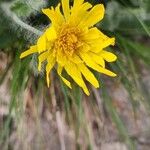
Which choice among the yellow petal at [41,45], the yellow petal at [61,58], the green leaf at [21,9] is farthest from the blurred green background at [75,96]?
the yellow petal at [41,45]

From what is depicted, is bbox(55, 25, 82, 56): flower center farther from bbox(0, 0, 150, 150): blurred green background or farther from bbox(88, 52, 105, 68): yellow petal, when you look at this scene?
bbox(0, 0, 150, 150): blurred green background

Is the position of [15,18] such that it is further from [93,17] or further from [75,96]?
[75,96]

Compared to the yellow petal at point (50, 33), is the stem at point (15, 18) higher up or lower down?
lower down

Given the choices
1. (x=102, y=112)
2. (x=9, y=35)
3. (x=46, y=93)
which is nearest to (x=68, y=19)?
(x=9, y=35)

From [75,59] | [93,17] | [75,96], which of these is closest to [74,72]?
[75,59]

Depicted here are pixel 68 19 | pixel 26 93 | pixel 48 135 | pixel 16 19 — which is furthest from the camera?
pixel 48 135

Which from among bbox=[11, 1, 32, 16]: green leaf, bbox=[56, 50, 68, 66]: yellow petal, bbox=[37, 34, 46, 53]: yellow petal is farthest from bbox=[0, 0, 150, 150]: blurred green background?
bbox=[37, 34, 46, 53]: yellow petal

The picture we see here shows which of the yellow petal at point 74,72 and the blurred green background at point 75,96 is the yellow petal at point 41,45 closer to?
the yellow petal at point 74,72

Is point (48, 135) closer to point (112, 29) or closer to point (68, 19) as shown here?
point (112, 29)
